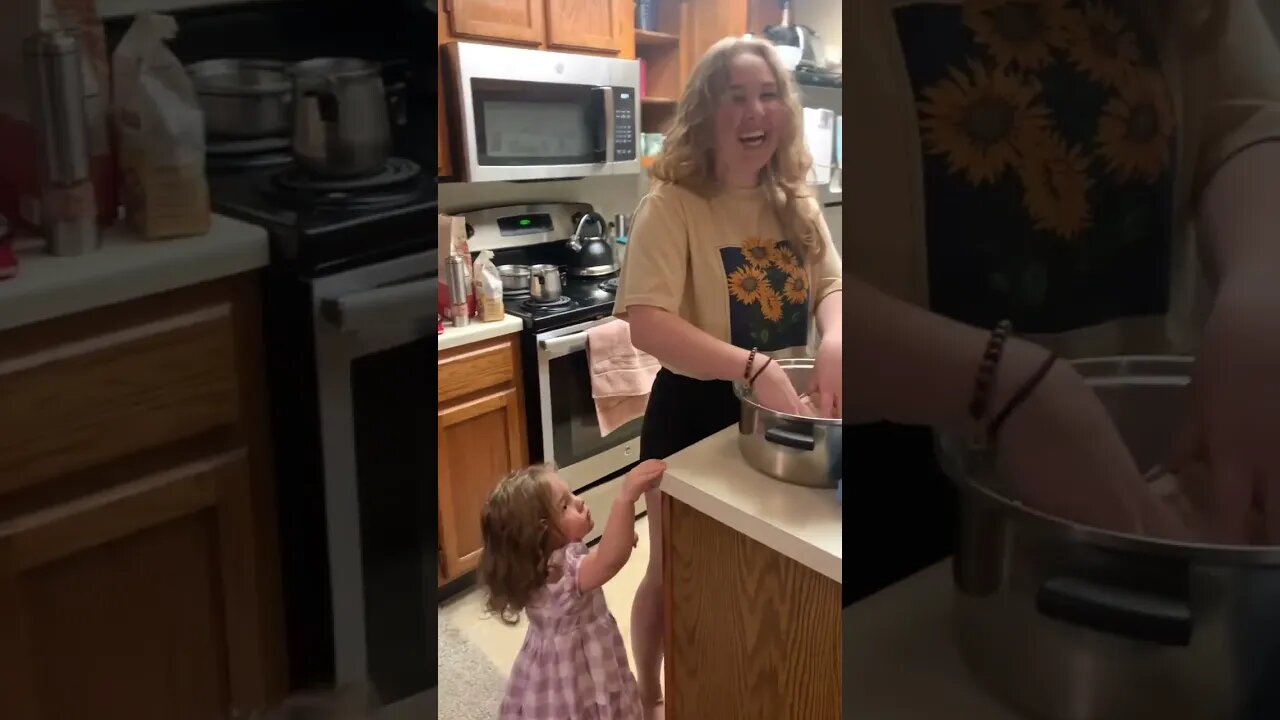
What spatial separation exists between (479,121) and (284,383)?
4.58ft

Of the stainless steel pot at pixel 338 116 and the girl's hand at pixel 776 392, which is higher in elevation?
the stainless steel pot at pixel 338 116

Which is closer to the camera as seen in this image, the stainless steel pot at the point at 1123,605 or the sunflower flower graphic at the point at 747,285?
the stainless steel pot at the point at 1123,605

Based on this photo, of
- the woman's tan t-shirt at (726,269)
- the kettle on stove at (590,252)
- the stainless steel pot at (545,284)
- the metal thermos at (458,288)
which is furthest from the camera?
the kettle on stove at (590,252)

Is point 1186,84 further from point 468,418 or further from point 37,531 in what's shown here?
point 468,418

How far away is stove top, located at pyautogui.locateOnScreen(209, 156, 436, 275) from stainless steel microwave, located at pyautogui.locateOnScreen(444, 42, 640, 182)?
1.30 m

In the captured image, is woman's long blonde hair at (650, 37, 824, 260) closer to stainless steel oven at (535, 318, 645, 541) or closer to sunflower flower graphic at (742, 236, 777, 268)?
sunflower flower graphic at (742, 236, 777, 268)

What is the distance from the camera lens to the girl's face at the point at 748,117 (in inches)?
41.1

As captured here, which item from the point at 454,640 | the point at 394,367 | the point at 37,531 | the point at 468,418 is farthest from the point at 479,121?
the point at 37,531

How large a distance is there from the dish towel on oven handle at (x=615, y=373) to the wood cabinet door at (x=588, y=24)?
64 cm

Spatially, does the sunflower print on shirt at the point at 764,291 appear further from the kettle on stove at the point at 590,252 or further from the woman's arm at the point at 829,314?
the kettle on stove at the point at 590,252

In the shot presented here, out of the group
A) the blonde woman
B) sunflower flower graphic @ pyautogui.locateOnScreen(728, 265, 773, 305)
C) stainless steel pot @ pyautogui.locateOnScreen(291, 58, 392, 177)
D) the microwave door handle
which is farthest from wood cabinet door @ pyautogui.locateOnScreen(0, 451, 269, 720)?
the microwave door handle

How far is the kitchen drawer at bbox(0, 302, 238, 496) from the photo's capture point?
353mm

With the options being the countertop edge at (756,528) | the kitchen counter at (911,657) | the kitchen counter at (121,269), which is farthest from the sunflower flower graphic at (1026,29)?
the countertop edge at (756,528)

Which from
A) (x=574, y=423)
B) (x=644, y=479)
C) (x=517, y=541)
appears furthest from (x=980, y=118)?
(x=574, y=423)
